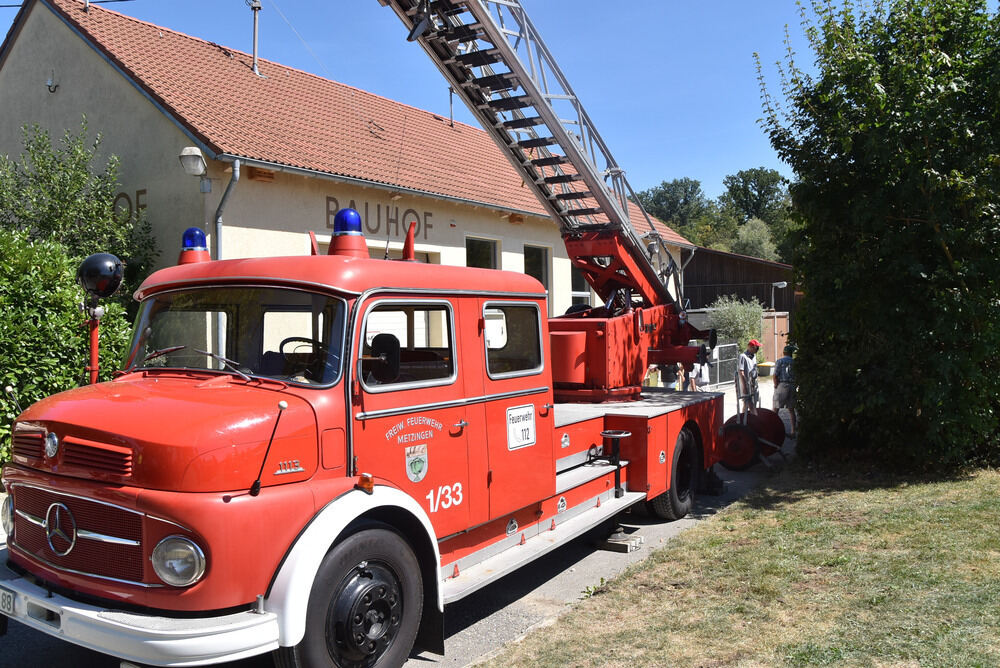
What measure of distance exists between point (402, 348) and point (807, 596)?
317 cm

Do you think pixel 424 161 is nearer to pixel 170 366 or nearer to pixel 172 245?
pixel 172 245

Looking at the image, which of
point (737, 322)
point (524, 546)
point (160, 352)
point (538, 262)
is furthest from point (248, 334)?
point (737, 322)

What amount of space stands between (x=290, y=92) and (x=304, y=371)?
40.2 ft

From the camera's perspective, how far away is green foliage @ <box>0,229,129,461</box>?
7.53m

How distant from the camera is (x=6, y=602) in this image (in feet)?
12.0

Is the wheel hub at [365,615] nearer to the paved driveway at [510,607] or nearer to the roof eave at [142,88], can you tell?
the paved driveway at [510,607]

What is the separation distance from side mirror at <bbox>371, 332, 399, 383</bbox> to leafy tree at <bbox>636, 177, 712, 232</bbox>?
346 ft

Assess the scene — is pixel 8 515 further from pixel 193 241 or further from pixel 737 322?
pixel 737 322

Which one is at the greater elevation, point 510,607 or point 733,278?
point 733,278

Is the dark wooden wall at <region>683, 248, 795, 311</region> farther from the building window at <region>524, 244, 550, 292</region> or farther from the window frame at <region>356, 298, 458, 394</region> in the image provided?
the window frame at <region>356, 298, 458, 394</region>

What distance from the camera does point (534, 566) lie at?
20.7 feet

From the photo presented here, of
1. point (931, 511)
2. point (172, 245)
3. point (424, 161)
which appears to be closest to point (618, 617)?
point (931, 511)

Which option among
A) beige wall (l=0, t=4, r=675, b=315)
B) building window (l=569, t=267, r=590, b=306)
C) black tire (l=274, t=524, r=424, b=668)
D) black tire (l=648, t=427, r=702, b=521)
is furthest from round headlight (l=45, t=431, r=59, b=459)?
building window (l=569, t=267, r=590, b=306)

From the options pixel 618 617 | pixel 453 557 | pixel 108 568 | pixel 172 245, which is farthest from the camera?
pixel 172 245
